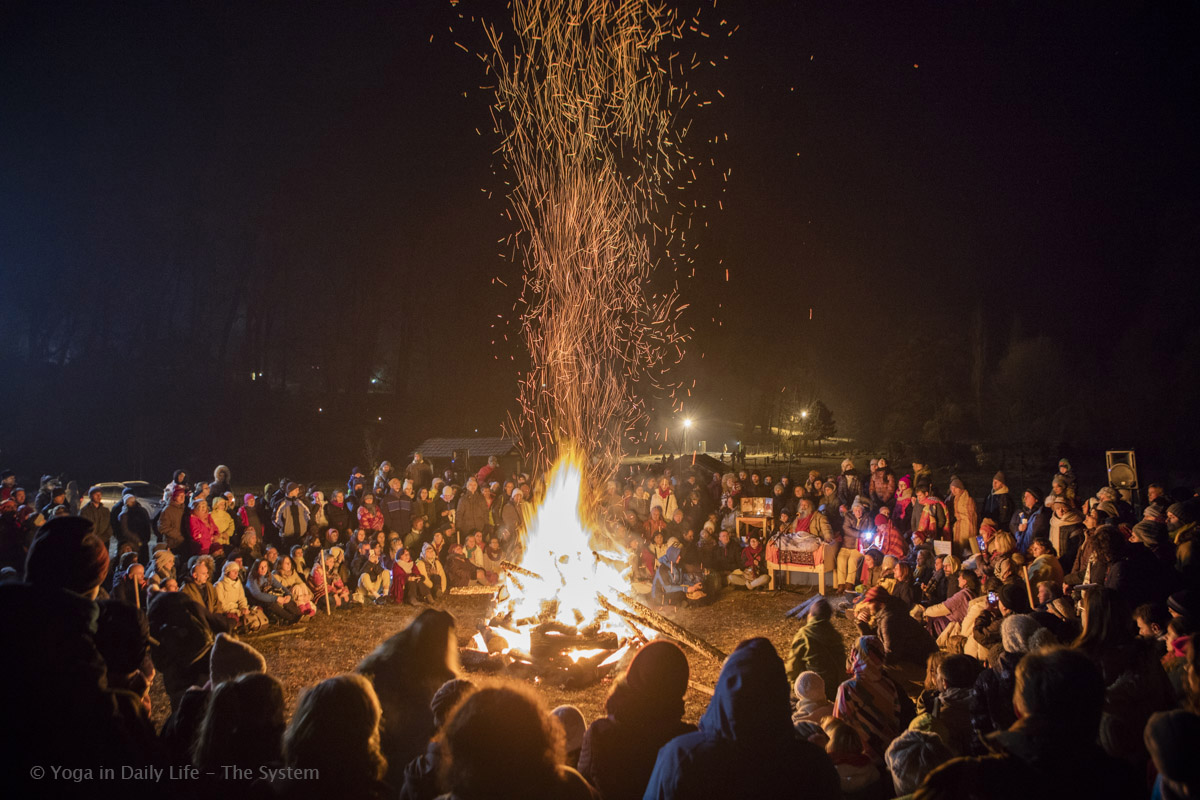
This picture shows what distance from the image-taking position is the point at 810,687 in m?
4.31

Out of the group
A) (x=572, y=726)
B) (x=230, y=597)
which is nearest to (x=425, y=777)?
(x=572, y=726)

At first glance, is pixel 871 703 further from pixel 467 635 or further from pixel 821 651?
pixel 467 635

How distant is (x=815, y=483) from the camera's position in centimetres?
1306

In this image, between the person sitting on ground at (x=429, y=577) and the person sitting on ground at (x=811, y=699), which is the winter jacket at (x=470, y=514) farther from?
the person sitting on ground at (x=811, y=699)

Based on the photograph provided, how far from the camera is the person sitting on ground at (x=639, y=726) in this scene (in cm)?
292

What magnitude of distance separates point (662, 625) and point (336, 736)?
6860 mm

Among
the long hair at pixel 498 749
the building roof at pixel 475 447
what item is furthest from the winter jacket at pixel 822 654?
the building roof at pixel 475 447

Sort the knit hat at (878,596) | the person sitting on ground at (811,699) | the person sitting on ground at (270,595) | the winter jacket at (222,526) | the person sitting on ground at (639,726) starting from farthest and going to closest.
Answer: the winter jacket at (222,526), the person sitting on ground at (270,595), the knit hat at (878,596), the person sitting on ground at (811,699), the person sitting on ground at (639,726)

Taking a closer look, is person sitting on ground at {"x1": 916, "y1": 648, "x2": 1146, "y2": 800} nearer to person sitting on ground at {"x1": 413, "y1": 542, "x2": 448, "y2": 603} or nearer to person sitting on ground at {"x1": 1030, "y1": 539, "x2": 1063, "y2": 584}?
person sitting on ground at {"x1": 1030, "y1": 539, "x2": 1063, "y2": 584}

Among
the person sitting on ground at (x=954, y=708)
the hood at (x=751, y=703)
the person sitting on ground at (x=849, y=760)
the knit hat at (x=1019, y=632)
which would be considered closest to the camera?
the hood at (x=751, y=703)

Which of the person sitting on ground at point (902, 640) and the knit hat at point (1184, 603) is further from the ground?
the knit hat at point (1184, 603)

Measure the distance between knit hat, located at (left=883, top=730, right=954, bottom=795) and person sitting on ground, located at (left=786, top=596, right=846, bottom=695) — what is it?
7.20 feet

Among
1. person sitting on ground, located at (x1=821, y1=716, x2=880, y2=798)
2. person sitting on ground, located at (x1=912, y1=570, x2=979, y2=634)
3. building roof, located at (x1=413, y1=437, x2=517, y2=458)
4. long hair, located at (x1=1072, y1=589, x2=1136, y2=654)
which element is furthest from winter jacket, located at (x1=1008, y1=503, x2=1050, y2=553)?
building roof, located at (x1=413, y1=437, x2=517, y2=458)

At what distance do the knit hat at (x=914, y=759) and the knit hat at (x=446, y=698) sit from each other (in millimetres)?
2145
